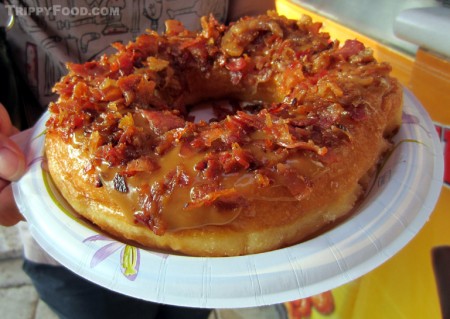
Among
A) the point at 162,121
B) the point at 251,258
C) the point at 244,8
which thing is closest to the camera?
the point at 251,258

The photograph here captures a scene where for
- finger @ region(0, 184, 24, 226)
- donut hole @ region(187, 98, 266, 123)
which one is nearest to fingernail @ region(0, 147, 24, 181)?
finger @ region(0, 184, 24, 226)

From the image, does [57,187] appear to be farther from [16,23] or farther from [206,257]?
[16,23]

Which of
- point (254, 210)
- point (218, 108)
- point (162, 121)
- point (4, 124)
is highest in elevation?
point (162, 121)

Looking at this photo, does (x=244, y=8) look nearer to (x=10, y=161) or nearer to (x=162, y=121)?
(x=162, y=121)

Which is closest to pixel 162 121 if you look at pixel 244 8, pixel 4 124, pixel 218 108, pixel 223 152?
pixel 223 152

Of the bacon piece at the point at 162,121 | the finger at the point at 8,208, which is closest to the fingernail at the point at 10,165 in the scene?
the finger at the point at 8,208

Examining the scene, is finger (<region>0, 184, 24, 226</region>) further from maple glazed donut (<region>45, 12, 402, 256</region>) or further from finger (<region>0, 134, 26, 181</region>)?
maple glazed donut (<region>45, 12, 402, 256</region>)

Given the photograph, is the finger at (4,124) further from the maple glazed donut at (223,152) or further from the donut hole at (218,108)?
the donut hole at (218,108)
